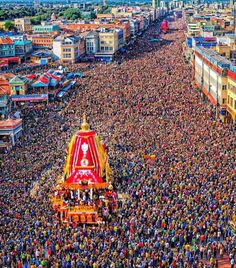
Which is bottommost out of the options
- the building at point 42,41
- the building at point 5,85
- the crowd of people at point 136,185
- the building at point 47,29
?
the crowd of people at point 136,185

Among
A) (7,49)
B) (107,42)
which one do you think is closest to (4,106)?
(7,49)

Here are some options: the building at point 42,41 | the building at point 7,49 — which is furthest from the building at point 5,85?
the building at point 42,41

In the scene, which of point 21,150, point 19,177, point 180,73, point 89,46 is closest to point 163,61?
point 180,73

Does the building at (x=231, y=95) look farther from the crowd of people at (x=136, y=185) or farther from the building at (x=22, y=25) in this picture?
the building at (x=22, y=25)

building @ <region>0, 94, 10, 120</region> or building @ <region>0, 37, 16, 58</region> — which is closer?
building @ <region>0, 94, 10, 120</region>

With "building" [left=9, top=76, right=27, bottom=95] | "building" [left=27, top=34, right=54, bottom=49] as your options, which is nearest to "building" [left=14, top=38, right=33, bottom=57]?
"building" [left=27, top=34, right=54, bottom=49]

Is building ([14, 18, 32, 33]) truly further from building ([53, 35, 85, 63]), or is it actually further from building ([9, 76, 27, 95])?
building ([9, 76, 27, 95])
